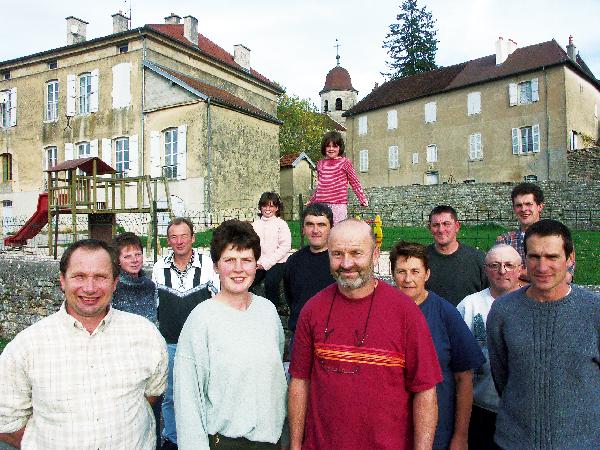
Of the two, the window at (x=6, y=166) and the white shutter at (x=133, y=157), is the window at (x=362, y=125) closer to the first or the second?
the white shutter at (x=133, y=157)

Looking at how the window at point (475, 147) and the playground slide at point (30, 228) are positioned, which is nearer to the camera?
the playground slide at point (30, 228)

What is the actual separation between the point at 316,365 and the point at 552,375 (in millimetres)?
1163

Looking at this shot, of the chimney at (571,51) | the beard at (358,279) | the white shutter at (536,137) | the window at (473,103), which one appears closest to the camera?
the beard at (358,279)

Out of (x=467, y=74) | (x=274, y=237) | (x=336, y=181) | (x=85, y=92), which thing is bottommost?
(x=274, y=237)

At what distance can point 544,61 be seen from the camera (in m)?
28.0

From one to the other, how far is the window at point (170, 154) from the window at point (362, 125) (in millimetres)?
19205

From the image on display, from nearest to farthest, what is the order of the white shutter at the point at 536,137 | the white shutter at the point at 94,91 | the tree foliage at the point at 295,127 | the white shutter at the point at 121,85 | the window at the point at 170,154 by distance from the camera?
the window at the point at 170,154, the white shutter at the point at 121,85, the white shutter at the point at 94,91, the white shutter at the point at 536,137, the tree foliage at the point at 295,127

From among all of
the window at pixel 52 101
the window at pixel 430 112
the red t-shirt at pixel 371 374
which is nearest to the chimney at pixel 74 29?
the window at pixel 52 101

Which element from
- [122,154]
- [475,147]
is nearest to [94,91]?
[122,154]

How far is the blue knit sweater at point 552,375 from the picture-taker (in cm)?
236

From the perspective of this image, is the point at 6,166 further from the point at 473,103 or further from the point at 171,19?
the point at 473,103

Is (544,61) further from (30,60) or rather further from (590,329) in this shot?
(590,329)

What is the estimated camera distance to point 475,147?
31312 mm

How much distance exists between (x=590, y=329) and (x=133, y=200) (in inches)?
827
